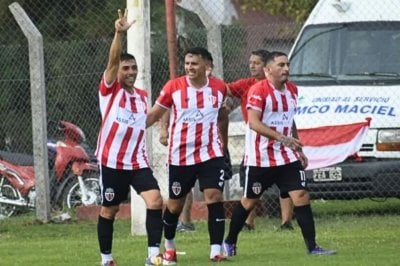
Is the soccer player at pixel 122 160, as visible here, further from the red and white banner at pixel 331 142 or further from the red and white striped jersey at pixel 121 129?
the red and white banner at pixel 331 142

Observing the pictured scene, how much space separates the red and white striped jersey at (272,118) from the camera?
13.8 metres

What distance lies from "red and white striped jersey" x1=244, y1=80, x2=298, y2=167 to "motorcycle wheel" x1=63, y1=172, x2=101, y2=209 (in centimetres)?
625

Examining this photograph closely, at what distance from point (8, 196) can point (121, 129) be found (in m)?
7.86

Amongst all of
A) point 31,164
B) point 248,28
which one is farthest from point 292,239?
point 31,164

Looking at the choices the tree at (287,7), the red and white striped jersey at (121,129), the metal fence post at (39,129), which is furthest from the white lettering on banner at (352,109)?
the tree at (287,7)

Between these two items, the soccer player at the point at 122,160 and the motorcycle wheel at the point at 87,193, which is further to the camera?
the motorcycle wheel at the point at 87,193

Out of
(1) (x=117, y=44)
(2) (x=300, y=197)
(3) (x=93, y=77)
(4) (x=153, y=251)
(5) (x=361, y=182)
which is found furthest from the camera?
(3) (x=93, y=77)

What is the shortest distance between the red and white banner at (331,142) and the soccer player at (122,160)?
4905 mm

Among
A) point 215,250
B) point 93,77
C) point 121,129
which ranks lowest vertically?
point 215,250

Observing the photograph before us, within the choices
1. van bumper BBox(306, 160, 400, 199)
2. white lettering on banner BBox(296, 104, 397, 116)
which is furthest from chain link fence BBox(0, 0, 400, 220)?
white lettering on banner BBox(296, 104, 397, 116)

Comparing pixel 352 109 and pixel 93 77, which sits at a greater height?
pixel 93 77

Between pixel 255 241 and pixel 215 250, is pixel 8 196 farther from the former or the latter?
pixel 215 250

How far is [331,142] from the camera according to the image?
17.7 metres

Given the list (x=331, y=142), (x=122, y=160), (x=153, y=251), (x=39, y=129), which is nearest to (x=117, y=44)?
(x=122, y=160)
